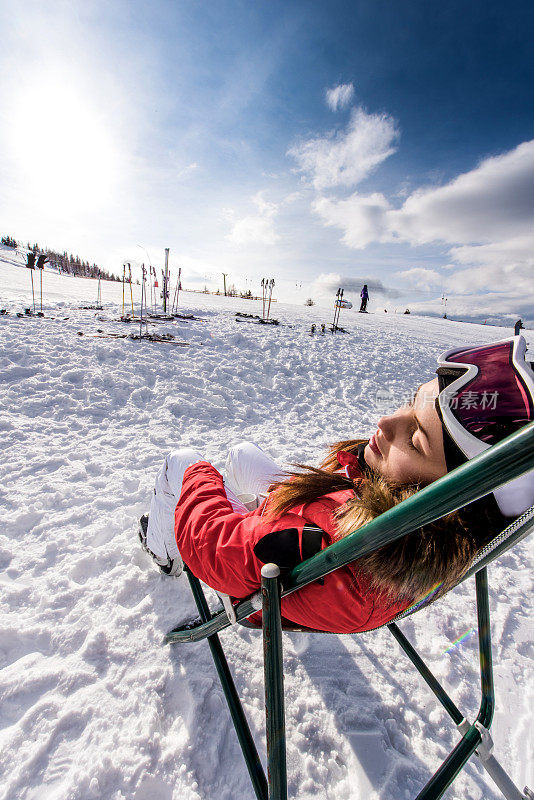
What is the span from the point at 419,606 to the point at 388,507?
604mm

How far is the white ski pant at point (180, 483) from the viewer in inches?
66.7

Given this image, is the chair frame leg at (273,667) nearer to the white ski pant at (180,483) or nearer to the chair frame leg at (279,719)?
the chair frame leg at (279,719)

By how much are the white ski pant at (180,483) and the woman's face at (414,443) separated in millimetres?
605

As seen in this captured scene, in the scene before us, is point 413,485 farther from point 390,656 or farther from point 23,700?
point 23,700

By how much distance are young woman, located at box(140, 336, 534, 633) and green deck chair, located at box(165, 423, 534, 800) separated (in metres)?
0.06

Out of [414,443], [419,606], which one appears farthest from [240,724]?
[414,443]

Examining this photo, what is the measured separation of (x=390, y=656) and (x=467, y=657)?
1.42ft

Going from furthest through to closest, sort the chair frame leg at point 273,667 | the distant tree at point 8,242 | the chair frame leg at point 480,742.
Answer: the distant tree at point 8,242
the chair frame leg at point 480,742
the chair frame leg at point 273,667

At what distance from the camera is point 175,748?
49.8 inches

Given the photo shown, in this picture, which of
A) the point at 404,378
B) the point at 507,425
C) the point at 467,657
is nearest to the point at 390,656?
the point at 467,657

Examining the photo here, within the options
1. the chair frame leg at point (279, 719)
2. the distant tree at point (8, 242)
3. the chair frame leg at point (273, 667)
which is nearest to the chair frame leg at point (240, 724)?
the chair frame leg at point (279, 719)

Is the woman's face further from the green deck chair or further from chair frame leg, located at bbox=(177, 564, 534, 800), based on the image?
chair frame leg, located at bbox=(177, 564, 534, 800)

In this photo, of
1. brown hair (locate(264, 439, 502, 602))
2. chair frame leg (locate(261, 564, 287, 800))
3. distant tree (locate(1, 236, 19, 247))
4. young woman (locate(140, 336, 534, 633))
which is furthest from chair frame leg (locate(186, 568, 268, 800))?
distant tree (locate(1, 236, 19, 247))

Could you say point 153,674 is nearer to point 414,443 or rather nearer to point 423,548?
point 423,548
